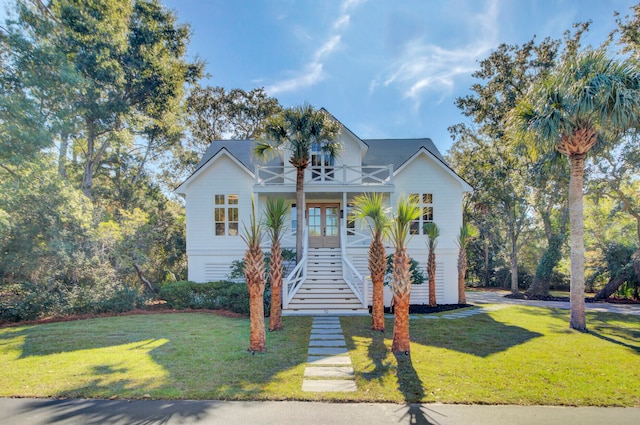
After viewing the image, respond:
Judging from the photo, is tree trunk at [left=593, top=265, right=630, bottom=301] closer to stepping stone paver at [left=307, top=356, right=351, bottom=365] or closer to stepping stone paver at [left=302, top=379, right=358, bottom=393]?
stepping stone paver at [left=307, top=356, right=351, bottom=365]

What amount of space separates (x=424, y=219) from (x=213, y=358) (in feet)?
41.7

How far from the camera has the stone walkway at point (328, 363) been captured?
5.56m

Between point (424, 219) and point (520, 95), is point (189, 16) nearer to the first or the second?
point (424, 219)

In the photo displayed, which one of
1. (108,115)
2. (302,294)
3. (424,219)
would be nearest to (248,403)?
(302,294)

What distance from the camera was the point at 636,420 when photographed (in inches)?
176

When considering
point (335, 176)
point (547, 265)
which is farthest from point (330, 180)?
point (547, 265)

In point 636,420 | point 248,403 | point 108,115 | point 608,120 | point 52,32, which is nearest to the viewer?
point 636,420

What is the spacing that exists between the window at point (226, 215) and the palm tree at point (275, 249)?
812cm

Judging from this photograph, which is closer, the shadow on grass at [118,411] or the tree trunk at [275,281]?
the shadow on grass at [118,411]

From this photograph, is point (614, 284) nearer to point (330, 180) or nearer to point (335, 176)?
point (335, 176)

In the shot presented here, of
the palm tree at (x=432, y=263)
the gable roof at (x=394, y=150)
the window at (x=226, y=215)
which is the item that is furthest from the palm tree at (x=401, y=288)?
the window at (x=226, y=215)

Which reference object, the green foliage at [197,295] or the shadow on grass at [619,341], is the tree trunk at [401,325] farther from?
the green foliage at [197,295]

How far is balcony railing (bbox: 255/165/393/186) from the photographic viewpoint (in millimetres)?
15922

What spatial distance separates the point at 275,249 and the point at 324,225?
875 centimetres
